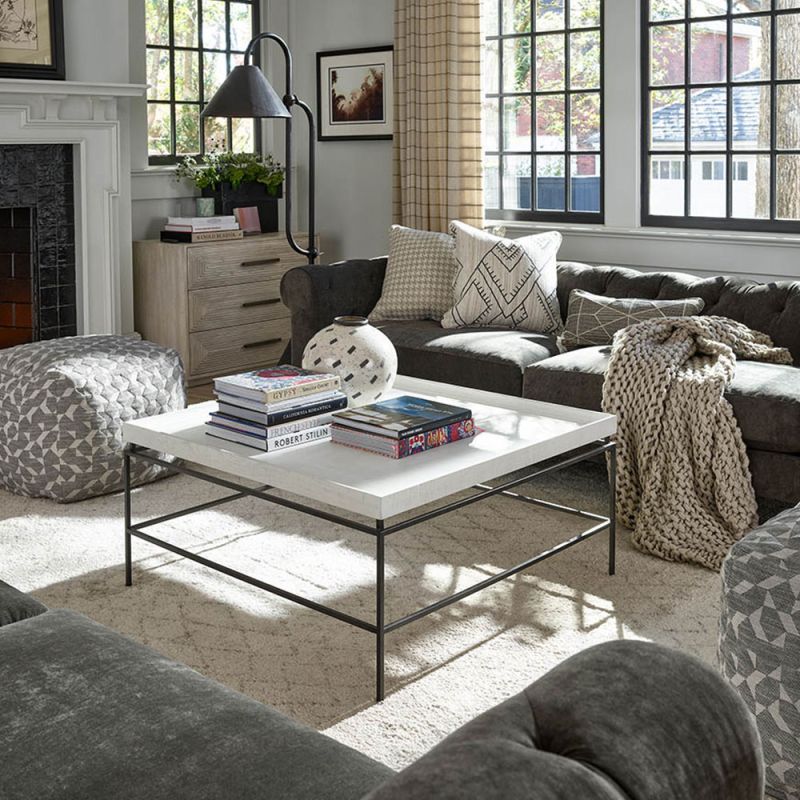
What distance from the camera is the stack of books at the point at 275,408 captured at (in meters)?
2.79

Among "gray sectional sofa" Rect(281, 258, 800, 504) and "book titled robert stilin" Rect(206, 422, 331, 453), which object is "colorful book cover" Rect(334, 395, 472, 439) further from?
"gray sectional sofa" Rect(281, 258, 800, 504)

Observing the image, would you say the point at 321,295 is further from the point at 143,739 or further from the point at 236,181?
the point at 143,739

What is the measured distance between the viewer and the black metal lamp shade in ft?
14.4

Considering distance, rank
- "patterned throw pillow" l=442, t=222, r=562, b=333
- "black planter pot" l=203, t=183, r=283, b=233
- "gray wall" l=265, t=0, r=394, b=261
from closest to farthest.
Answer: "patterned throw pillow" l=442, t=222, r=562, b=333
"black planter pot" l=203, t=183, r=283, b=233
"gray wall" l=265, t=0, r=394, b=261

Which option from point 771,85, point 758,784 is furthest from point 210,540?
point 771,85

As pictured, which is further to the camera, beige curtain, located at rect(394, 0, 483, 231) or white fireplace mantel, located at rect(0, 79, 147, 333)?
beige curtain, located at rect(394, 0, 483, 231)

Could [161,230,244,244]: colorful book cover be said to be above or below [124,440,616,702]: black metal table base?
above

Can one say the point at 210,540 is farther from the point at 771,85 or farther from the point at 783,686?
the point at 771,85

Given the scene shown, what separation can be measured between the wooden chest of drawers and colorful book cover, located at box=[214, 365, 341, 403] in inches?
109

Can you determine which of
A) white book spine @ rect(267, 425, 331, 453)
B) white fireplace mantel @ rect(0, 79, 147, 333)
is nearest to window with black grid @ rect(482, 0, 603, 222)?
→ white fireplace mantel @ rect(0, 79, 147, 333)

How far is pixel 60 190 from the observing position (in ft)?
18.0

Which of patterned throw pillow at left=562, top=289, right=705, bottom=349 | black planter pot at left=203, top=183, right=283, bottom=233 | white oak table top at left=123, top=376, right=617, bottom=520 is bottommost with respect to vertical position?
white oak table top at left=123, top=376, right=617, bottom=520

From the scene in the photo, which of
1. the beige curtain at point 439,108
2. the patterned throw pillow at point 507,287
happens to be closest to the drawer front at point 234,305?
the beige curtain at point 439,108

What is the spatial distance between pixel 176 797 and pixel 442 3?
4.91 metres
